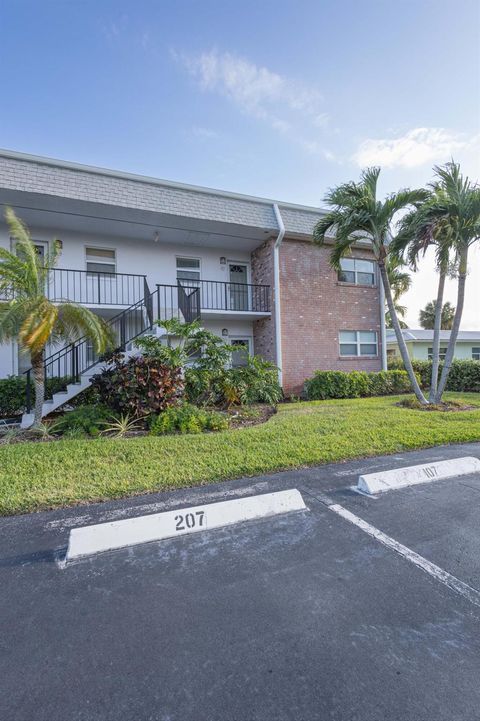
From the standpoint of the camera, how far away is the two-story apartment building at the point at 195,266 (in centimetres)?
941

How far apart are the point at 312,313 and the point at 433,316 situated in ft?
109

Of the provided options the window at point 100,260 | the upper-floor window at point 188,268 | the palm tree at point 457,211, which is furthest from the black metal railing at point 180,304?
the palm tree at point 457,211

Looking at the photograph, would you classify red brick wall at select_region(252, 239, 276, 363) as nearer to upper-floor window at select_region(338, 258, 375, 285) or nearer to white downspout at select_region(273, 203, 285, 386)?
white downspout at select_region(273, 203, 285, 386)

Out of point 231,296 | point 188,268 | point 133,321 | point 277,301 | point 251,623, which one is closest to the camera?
point 251,623

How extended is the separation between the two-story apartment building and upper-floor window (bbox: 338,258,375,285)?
1.9 inches

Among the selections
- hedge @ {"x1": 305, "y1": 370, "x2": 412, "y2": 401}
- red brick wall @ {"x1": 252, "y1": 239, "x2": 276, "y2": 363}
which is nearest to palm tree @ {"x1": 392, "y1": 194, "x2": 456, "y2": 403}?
hedge @ {"x1": 305, "y1": 370, "x2": 412, "y2": 401}

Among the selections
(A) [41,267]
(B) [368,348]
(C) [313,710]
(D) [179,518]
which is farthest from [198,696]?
(B) [368,348]

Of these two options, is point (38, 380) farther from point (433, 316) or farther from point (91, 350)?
point (433, 316)

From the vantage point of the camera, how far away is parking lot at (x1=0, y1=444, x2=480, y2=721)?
4.85ft

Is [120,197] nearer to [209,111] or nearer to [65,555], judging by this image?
[209,111]

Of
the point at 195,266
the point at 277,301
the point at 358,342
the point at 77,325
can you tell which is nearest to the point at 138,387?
the point at 77,325

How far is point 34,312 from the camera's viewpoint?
6008 mm

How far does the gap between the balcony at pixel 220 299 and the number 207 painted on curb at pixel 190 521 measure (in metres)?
8.11

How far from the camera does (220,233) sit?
11477mm
